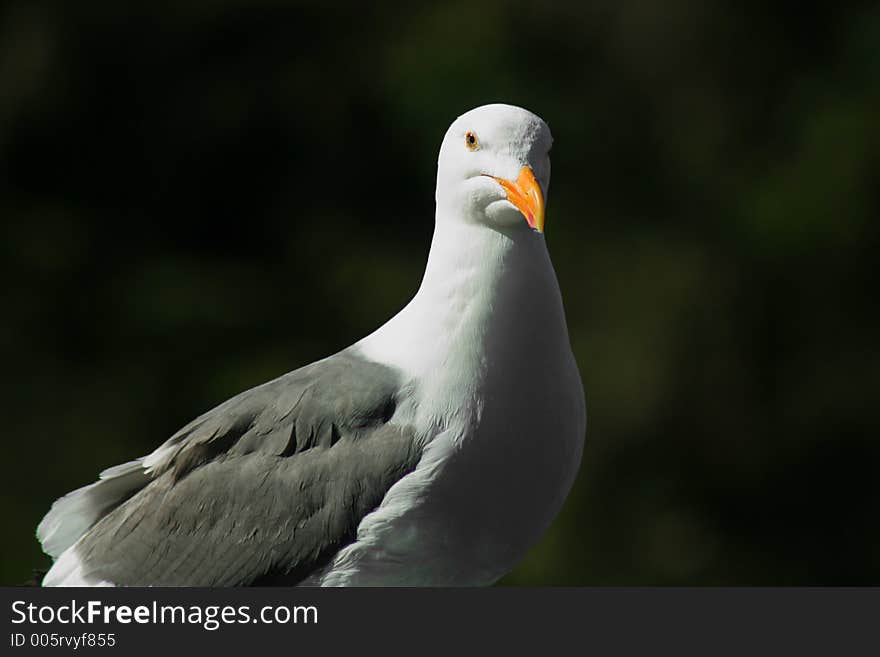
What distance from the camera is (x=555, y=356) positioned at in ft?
4.62

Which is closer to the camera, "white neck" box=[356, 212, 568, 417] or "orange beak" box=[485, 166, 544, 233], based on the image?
"orange beak" box=[485, 166, 544, 233]

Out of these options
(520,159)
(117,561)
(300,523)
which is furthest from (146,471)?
(520,159)

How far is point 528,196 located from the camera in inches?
51.4

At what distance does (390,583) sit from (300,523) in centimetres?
14

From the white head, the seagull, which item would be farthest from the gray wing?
the white head

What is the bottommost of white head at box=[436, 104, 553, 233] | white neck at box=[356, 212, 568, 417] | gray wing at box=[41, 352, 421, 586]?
gray wing at box=[41, 352, 421, 586]

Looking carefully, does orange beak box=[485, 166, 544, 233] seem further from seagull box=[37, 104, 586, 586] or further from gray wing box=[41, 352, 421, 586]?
gray wing box=[41, 352, 421, 586]

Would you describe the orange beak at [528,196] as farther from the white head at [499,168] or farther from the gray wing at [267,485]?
the gray wing at [267,485]

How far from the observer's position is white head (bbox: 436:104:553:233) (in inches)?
52.2

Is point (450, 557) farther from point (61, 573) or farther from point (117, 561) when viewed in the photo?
point (61, 573)

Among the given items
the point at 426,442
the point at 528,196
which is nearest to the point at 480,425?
the point at 426,442

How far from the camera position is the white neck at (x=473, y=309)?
1383 mm

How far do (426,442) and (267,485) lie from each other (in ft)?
0.79

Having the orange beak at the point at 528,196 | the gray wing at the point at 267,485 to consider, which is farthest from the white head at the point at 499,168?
the gray wing at the point at 267,485
